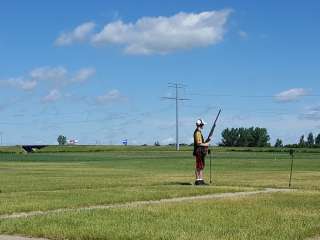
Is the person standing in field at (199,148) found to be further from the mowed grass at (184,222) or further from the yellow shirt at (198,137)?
the mowed grass at (184,222)

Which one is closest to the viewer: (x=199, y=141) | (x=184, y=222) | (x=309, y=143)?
(x=184, y=222)

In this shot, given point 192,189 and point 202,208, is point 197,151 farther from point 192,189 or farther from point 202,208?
point 202,208

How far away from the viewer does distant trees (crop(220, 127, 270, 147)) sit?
193 meters

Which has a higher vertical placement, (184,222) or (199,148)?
(199,148)

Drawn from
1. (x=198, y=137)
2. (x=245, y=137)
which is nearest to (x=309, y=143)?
(x=245, y=137)

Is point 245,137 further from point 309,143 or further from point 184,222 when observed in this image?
point 184,222

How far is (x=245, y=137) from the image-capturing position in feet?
645

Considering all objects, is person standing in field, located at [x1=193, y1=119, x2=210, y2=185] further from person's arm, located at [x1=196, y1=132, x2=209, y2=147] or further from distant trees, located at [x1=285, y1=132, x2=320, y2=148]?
distant trees, located at [x1=285, y1=132, x2=320, y2=148]

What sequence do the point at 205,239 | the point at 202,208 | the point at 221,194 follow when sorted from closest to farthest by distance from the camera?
the point at 205,239 → the point at 202,208 → the point at 221,194

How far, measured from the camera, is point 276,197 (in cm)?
1691

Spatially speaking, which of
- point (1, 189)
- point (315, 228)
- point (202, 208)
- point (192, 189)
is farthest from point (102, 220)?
point (1, 189)

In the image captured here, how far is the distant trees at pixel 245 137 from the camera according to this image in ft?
633

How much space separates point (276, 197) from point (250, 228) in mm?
5900

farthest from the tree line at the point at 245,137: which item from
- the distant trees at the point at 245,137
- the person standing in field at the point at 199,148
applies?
the person standing in field at the point at 199,148
